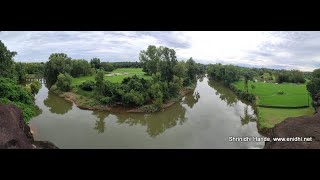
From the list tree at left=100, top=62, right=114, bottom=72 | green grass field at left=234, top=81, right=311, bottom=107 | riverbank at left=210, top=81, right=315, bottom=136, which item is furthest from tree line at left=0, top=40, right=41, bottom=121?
green grass field at left=234, top=81, right=311, bottom=107

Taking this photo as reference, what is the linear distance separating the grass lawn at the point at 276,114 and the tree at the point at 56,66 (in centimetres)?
1056

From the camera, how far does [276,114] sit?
947 cm

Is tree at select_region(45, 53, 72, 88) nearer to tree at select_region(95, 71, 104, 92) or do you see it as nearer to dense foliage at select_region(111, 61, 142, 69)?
dense foliage at select_region(111, 61, 142, 69)

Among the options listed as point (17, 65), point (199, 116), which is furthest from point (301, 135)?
point (17, 65)

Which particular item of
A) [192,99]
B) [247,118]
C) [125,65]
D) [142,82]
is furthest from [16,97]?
[125,65]

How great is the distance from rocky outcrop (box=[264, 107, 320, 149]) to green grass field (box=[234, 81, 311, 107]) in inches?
231

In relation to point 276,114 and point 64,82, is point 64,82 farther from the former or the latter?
point 276,114

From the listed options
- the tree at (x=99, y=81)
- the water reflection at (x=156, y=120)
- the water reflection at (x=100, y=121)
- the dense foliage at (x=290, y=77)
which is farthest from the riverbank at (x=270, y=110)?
the tree at (x=99, y=81)

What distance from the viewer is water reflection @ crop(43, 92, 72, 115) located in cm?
1232

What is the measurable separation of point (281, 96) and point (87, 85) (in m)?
8.64

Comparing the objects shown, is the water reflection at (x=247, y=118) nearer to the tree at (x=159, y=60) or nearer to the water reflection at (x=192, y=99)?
the water reflection at (x=192, y=99)

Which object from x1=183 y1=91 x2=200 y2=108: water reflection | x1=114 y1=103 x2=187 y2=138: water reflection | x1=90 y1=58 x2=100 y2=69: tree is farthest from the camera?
x1=90 y1=58 x2=100 y2=69: tree

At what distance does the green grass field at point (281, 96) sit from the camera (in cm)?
1047
